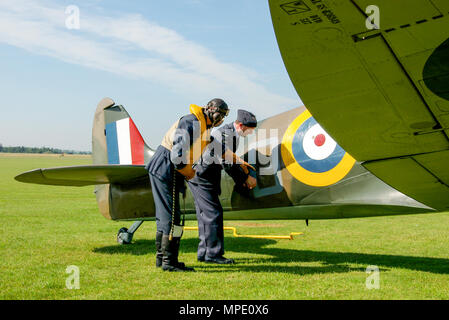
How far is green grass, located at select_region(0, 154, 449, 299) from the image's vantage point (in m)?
3.73

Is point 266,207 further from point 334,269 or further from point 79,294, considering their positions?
point 79,294

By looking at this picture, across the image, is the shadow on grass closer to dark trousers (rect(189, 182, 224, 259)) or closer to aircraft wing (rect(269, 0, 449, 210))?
dark trousers (rect(189, 182, 224, 259))

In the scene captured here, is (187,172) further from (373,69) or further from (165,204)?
(373,69)

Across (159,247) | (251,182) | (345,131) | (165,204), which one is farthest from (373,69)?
(159,247)

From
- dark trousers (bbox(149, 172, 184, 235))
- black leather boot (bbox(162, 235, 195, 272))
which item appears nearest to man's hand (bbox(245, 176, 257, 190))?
dark trousers (bbox(149, 172, 184, 235))

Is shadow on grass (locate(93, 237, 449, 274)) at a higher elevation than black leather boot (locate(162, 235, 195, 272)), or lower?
lower

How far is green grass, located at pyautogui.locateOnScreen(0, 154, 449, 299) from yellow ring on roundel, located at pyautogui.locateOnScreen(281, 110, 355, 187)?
102 cm

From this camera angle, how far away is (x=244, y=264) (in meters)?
5.08

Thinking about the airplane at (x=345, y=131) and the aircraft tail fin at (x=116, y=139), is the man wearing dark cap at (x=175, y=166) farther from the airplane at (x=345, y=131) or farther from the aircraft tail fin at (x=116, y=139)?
the aircraft tail fin at (x=116, y=139)

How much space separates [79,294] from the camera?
3639 mm

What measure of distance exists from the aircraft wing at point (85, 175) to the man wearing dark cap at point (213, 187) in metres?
1.20

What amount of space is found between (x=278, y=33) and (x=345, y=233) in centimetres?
660

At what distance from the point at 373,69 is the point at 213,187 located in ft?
10.1
